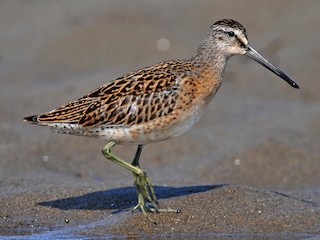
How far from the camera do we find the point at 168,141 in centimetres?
1001

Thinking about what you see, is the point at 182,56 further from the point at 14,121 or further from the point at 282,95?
the point at 14,121

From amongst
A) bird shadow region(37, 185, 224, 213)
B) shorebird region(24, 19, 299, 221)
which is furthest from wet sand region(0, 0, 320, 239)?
shorebird region(24, 19, 299, 221)

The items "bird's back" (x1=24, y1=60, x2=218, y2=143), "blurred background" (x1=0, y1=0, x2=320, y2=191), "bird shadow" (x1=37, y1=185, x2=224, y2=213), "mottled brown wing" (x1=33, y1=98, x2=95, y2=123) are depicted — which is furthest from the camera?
"blurred background" (x1=0, y1=0, x2=320, y2=191)

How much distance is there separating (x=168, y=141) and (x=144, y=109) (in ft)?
8.96

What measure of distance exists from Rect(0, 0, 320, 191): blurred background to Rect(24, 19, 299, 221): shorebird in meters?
1.34

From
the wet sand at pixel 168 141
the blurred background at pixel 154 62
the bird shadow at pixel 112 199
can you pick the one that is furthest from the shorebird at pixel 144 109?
the blurred background at pixel 154 62

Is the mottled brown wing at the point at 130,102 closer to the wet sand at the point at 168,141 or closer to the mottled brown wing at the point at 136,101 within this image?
the mottled brown wing at the point at 136,101

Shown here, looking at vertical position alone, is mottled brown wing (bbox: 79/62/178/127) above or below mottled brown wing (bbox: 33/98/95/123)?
above

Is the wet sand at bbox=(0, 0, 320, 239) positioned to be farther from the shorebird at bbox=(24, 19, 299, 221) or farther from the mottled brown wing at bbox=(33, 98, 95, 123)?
the mottled brown wing at bbox=(33, 98, 95, 123)

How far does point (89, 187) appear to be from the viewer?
27.6 feet

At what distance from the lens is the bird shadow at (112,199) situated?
7.84 m

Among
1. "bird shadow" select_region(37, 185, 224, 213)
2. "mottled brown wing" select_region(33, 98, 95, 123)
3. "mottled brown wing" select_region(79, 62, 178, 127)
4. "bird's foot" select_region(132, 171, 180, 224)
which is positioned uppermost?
"mottled brown wing" select_region(79, 62, 178, 127)

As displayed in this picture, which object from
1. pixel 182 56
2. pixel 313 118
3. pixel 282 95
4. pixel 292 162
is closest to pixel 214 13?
pixel 182 56

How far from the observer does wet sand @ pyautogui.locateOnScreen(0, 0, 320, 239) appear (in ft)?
24.2
